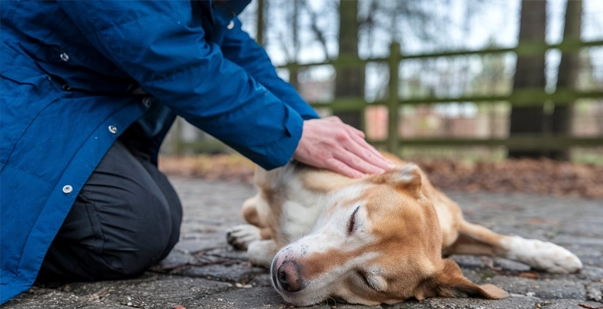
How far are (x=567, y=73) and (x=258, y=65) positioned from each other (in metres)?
10.4

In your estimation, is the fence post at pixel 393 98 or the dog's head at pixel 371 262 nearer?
the dog's head at pixel 371 262

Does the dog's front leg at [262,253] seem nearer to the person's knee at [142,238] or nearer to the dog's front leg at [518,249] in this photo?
the person's knee at [142,238]

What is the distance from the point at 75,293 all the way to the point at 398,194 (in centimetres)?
148

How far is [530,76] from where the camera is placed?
11398 mm

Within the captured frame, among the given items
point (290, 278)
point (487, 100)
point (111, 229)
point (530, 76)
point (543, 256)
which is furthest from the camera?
point (530, 76)

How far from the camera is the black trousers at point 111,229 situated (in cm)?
230

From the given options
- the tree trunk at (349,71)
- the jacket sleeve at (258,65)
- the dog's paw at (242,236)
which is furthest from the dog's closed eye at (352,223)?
the tree trunk at (349,71)

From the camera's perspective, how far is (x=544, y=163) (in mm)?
10578

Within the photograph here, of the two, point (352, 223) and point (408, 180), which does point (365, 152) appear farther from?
point (352, 223)

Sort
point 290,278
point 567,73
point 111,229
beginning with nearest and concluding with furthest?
point 290,278, point 111,229, point 567,73

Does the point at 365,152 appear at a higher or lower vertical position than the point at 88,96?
lower

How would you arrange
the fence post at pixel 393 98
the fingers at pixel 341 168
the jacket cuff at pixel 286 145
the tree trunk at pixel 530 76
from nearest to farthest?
the jacket cuff at pixel 286 145 < the fingers at pixel 341 168 < the fence post at pixel 393 98 < the tree trunk at pixel 530 76

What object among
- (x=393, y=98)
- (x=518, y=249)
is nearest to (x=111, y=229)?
(x=518, y=249)

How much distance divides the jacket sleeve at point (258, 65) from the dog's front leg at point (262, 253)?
73cm
